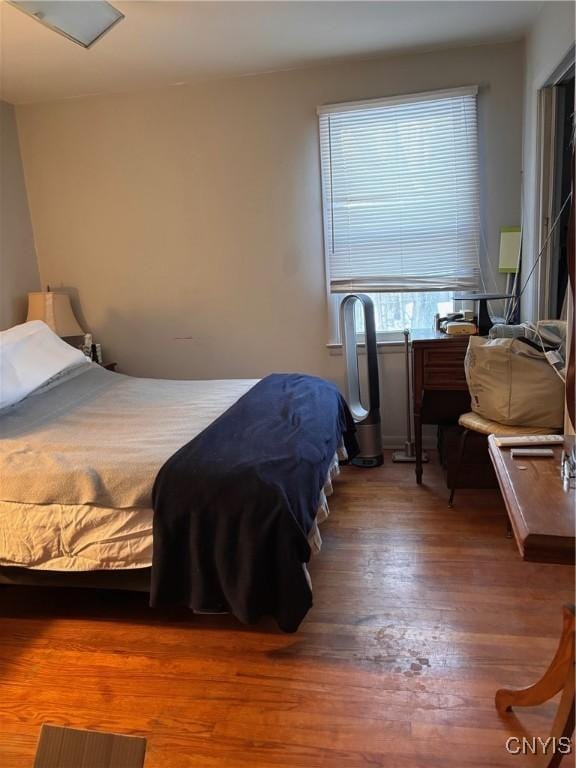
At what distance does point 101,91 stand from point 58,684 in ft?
11.7

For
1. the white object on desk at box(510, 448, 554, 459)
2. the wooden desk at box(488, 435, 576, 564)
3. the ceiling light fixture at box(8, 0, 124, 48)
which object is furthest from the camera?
the ceiling light fixture at box(8, 0, 124, 48)

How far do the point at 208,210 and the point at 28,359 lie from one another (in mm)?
1609

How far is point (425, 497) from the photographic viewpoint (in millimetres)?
3008

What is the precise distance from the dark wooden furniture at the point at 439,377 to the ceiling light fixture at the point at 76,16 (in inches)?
86.8

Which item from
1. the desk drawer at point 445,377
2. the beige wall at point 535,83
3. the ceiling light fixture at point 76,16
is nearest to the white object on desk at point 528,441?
the desk drawer at point 445,377

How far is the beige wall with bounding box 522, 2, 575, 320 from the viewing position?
7.88 feet

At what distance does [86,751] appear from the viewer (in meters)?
0.67

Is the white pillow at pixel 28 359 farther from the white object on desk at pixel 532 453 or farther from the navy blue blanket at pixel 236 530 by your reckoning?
the white object on desk at pixel 532 453

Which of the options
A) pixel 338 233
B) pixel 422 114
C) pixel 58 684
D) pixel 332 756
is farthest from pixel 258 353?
pixel 332 756

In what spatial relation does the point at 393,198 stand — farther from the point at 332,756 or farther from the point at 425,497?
the point at 332,756

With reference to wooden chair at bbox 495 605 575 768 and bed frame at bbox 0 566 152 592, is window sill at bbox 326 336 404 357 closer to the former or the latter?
bed frame at bbox 0 566 152 592

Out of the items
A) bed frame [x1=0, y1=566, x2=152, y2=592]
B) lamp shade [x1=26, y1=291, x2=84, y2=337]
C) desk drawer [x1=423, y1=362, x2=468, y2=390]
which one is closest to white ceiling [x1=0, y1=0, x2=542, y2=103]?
lamp shade [x1=26, y1=291, x2=84, y2=337]

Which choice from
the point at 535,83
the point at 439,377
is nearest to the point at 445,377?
the point at 439,377

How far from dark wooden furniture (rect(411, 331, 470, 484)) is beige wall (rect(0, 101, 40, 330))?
2.76m
